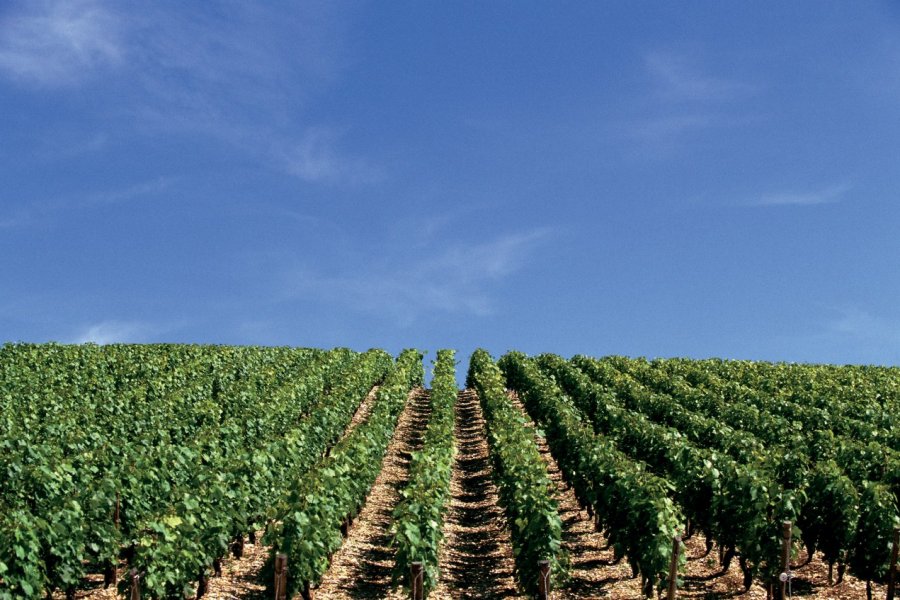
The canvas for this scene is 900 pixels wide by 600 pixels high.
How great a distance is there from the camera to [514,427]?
65.6 feet

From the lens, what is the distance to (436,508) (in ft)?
42.8

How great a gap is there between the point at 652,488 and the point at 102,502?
920 centimetres

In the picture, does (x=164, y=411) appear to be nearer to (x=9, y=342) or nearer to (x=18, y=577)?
(x=18, y=577)

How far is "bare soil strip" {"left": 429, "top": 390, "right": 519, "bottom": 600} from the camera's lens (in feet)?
45.5

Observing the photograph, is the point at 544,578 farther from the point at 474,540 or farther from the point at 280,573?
the point at 474,540

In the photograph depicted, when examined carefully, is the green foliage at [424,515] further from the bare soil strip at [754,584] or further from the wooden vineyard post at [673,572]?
the bare soil strip at [754,584]

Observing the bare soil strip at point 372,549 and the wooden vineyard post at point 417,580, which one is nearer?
the wooden vineyard post at point 417,580

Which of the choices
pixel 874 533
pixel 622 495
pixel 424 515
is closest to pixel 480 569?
pixel 424 515

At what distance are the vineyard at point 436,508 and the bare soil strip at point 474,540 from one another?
0.07 m

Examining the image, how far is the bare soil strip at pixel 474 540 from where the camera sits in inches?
546

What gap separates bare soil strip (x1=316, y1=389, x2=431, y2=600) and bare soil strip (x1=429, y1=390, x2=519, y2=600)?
3.66ft

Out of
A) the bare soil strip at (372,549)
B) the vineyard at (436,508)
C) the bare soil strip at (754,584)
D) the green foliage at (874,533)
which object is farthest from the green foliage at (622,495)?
the bare soil strip at (372,549)

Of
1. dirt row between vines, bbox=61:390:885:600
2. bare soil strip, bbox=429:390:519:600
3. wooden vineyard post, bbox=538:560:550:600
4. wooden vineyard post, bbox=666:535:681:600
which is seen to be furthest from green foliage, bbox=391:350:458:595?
wooden vineyard post, bbox=666:535:681:600

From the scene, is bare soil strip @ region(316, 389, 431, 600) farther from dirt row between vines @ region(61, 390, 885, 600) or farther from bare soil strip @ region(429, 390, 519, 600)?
bare soil strip @ region(429, 390, 519, 600)
